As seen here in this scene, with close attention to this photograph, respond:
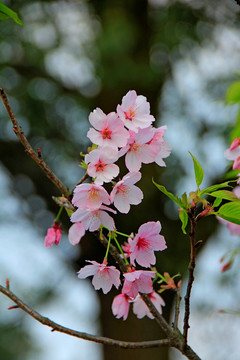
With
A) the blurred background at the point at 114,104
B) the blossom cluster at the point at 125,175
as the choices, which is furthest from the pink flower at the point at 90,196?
the blurred background at the point at 114,104

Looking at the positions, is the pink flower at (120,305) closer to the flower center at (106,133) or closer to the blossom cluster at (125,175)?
the blossom cluster at (125,175)

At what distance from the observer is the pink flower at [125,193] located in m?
0.46

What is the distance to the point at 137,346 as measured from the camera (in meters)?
0.45

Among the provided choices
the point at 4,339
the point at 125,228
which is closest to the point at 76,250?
the point at 125,228

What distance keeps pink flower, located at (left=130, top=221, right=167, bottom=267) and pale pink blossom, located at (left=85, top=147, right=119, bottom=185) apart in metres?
0.08

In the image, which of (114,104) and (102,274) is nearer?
(102,274)

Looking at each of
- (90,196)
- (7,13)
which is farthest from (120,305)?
(7,13)

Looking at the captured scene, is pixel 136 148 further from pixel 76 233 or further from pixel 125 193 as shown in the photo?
pixel 76 233

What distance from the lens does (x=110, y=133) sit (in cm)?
45

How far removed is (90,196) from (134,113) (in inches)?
3.9

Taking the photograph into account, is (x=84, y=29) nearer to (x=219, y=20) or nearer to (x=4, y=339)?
(x=219, y=20)

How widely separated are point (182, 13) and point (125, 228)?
1.11 meters

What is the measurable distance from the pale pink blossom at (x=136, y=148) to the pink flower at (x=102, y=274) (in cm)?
13

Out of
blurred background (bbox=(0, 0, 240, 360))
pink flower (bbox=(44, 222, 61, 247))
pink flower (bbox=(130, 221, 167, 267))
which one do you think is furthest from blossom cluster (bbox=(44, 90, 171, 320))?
blurred background (bbox=(0, 0, 240, 360))
